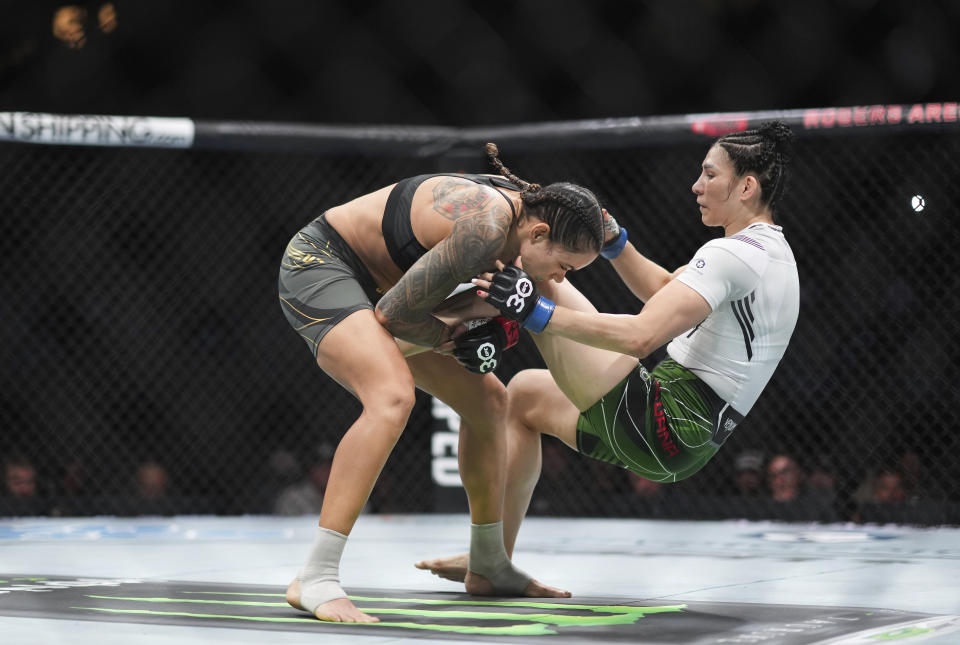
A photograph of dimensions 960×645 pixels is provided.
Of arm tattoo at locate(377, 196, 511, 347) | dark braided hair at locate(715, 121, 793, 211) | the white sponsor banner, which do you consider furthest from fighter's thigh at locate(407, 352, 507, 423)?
the white sponsor banner

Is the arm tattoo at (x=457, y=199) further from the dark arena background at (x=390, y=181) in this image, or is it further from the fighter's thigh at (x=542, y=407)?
the dark arena background at (x=390, y=181)

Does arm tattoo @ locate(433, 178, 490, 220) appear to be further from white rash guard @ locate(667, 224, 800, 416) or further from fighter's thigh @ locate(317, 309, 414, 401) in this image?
white rash guard @ locate(667, 224, 800, 416)

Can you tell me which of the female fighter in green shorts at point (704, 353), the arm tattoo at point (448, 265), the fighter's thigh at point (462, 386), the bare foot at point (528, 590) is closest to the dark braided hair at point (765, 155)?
the female fighter in green shorts at point (704, 353)

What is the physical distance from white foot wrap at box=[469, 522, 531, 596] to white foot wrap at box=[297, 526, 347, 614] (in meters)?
0.39

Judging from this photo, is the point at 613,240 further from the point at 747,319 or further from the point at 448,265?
the point at 448,265

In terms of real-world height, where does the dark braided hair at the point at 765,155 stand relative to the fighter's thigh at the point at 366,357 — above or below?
above

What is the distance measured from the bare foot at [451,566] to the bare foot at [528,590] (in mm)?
64

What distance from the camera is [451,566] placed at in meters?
2.42

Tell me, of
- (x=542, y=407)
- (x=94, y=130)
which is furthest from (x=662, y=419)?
(x=94, y=130)

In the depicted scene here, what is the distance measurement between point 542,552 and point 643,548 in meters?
0.30

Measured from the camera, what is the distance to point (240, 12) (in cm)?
351

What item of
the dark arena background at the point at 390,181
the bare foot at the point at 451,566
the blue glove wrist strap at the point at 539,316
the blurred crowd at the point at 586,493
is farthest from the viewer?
the blurred crowd at the point at 586,493

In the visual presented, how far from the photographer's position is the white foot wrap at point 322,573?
1985mm

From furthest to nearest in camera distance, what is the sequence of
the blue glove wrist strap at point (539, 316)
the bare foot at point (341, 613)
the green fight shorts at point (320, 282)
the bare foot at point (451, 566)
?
the bare foot at point (451, 566) → the green fight shorts at point (320, 282) → the blue glove wrist strap at point (539, 316) → the bare foot at point (341, 613)
